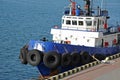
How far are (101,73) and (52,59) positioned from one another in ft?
14.0

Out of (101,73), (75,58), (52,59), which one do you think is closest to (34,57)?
(52,59)

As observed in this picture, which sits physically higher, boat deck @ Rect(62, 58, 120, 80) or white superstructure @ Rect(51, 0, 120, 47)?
white superstructure @ Rect(51, 0, 120, 47)

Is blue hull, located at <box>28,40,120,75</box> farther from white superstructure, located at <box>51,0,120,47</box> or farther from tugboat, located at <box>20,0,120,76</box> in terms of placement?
white superstructure, located at <box>51,0,120,47</box>

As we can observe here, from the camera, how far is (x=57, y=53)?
80.3 feet

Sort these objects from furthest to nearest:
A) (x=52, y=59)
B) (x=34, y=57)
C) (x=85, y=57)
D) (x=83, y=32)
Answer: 1. (x=83, y=32)
2. (x=85, y=57)
3. (x=34, y=57)
4. (x=52, y=59)

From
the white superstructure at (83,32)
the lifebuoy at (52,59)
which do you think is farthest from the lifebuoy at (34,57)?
the white superstructure at (83,32)

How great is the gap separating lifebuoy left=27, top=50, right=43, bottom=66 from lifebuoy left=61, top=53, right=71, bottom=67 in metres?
1.56

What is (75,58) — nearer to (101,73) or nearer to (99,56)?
(99,56)

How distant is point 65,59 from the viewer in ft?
80.8

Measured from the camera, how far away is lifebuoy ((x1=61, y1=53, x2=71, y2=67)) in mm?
24500

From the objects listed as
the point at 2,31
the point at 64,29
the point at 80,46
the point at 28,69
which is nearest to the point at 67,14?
the point at 64,29

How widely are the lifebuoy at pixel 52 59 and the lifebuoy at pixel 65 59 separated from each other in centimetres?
36

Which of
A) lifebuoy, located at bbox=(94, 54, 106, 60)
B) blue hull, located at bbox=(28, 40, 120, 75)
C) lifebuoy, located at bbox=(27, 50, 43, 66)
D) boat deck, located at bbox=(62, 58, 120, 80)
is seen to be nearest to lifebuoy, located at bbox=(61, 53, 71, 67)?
blue hull, located at bbox=(28, 40, 120, 75)

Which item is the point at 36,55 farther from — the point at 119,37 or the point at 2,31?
the point at 2,31
